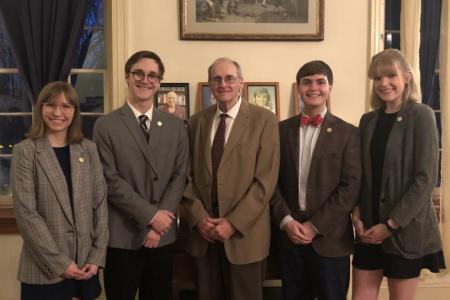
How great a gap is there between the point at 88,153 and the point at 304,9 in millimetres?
1934

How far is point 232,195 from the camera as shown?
2.02 m

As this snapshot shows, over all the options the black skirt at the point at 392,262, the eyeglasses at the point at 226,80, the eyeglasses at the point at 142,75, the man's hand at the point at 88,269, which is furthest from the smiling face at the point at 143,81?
the black skirt at the point at 392,262

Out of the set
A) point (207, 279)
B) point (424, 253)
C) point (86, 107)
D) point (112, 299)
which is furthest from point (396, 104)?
point (86, 107)

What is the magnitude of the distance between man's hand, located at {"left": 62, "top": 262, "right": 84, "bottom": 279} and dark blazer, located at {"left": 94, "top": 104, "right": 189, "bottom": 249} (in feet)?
0.65

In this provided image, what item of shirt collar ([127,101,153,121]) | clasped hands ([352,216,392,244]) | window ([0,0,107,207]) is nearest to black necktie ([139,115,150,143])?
shirt collar ([127,101,153,121])

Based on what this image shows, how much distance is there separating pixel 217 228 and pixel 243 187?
0.22 metres

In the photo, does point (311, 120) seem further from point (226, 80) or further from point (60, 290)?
point (60, 290)

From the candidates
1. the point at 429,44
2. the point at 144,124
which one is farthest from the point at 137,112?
the point at 429,44

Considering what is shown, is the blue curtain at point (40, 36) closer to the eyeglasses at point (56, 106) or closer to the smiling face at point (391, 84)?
the eyeglasses at point (56, 106)

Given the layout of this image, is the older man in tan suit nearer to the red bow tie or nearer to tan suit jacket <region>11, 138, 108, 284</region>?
the red bow tie

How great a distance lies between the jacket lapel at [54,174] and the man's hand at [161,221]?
0.35 metres

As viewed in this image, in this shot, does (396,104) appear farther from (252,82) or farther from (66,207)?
(66,207)

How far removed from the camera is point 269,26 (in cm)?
310

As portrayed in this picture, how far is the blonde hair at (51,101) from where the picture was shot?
1868mm
